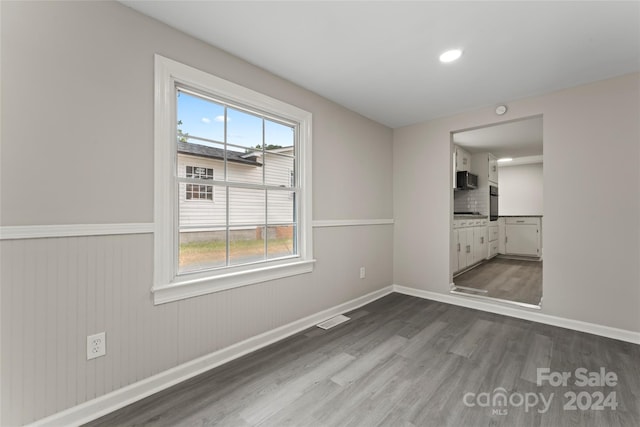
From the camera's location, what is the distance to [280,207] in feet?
8.65

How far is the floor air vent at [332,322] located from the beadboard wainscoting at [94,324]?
0.68 metres

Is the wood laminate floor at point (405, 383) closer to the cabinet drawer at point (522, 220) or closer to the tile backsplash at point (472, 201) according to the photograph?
the tile backsplash at point (472, 201)

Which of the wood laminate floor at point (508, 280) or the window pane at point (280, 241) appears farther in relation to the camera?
the wood laminate floor at point (508, 280)

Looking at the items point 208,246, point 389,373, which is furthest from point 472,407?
point 208,246

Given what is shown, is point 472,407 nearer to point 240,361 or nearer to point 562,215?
point 240,361

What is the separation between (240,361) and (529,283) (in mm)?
4261

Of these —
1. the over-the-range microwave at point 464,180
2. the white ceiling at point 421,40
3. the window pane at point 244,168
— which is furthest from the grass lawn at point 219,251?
the over-the-range microwave at point 464,180

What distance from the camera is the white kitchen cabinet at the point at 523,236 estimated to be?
20.0ft

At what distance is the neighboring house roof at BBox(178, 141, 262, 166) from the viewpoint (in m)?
1.99

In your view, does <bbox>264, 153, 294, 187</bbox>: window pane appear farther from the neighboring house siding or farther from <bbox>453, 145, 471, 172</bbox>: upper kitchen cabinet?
<bbox>453, 145, 471, 172</bbox>: upper kitchen cabinet

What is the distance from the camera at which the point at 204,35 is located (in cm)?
194

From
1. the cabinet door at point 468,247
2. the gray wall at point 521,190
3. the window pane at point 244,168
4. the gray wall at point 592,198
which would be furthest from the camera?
the gray wall at point 521,190

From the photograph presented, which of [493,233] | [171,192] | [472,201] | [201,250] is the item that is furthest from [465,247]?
[171,192]

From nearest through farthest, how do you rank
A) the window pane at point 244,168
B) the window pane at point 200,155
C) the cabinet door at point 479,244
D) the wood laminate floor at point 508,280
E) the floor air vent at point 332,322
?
1. the window pane at point 200,155
2. the window pane at point 244,168
3. the floor air vent at point 332,322
4. the wood laminate floor at point 508,280
5. the cabinet door at point 479,244
